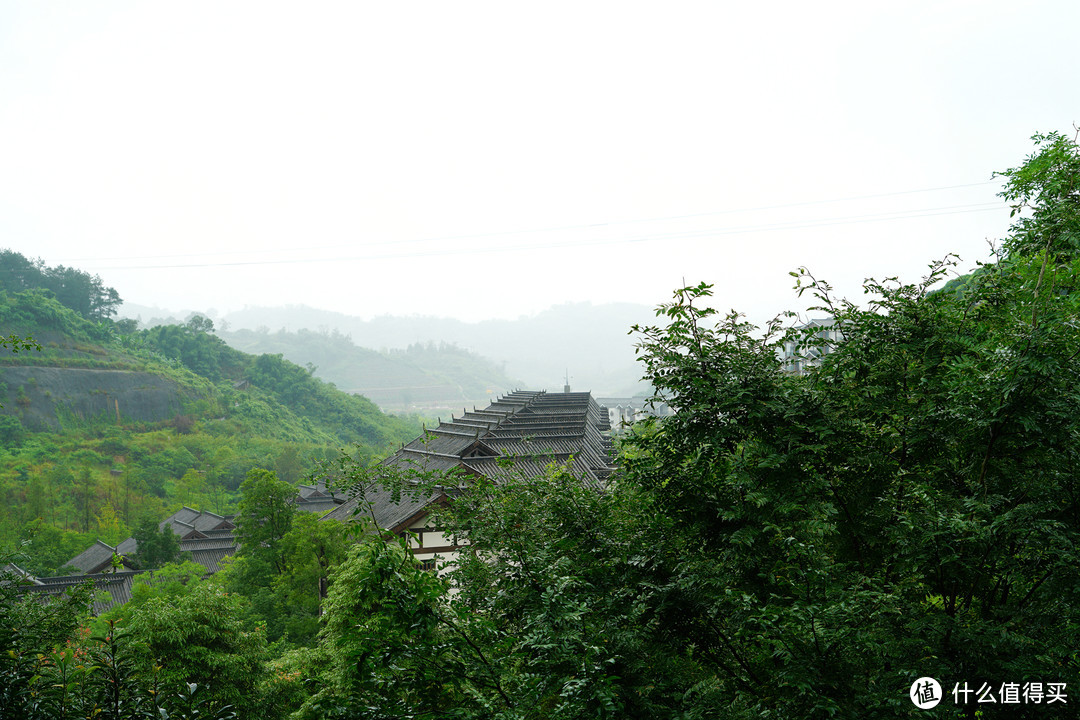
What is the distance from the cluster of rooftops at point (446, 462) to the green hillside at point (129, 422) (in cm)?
260

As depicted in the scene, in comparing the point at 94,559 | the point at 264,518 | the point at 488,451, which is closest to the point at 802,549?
the point at 488,451

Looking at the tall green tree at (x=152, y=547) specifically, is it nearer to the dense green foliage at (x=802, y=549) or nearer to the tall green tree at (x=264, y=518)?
the tall green tree at (x=264, y=518)

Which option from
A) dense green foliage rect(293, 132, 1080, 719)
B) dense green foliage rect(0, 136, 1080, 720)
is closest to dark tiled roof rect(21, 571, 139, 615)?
dense green foliage rect(0, 136, 1080, 720)

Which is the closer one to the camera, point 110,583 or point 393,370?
point 110,583

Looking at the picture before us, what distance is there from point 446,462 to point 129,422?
4140 cm

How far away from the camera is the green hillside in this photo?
3341 centimetres

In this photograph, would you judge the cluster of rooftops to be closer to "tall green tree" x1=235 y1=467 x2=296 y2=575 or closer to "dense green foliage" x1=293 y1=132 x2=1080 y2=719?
"tall green tree" x1=235 y1=467 x2=296 y2=575

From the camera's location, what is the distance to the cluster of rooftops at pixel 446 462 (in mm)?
16094

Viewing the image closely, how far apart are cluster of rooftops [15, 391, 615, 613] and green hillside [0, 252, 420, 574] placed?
102 inches

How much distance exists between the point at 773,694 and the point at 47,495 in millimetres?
40676

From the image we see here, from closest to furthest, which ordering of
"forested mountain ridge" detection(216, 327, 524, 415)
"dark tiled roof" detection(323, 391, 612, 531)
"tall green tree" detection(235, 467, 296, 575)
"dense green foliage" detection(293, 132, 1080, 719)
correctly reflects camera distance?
"dense green foliage" detection(293, 132, 1080, 719), "dark tiled roof" detection(323, 391, 612, 531), "tall green tree" detection(235, 467, 296, 575), "forested mountain ridge" detection(216, 327, 524, 415)

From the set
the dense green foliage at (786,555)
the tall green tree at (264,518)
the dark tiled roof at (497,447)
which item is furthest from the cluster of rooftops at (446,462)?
the dense green foliage at (786,555)

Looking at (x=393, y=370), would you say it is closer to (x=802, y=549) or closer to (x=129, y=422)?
(x=129, y=422)

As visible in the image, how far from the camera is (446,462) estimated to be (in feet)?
59.7
